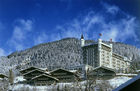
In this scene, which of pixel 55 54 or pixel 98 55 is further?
pixel 55 54

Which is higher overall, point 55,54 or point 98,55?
point 55,54

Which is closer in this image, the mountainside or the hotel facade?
the hotel facade

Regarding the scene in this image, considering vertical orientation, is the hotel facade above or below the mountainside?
below

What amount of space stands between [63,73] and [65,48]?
68.7 m

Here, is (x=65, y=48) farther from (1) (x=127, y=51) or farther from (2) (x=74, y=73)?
(2) (x=74, y=73)

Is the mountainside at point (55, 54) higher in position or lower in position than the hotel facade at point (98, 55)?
higher

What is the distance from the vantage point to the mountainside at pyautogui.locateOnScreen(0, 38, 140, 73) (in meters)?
84.4

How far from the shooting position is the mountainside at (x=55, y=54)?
277ft

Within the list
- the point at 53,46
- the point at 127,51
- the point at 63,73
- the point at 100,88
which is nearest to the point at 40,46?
the point at 53,46

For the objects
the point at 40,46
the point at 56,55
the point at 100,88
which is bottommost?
the point at 100,88

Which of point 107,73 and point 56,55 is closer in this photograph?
point 107,73

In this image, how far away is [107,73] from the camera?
111ft

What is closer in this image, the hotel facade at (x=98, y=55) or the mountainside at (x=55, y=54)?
the hotel facade at (x=98, y=55)

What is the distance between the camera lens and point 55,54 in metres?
96.2
